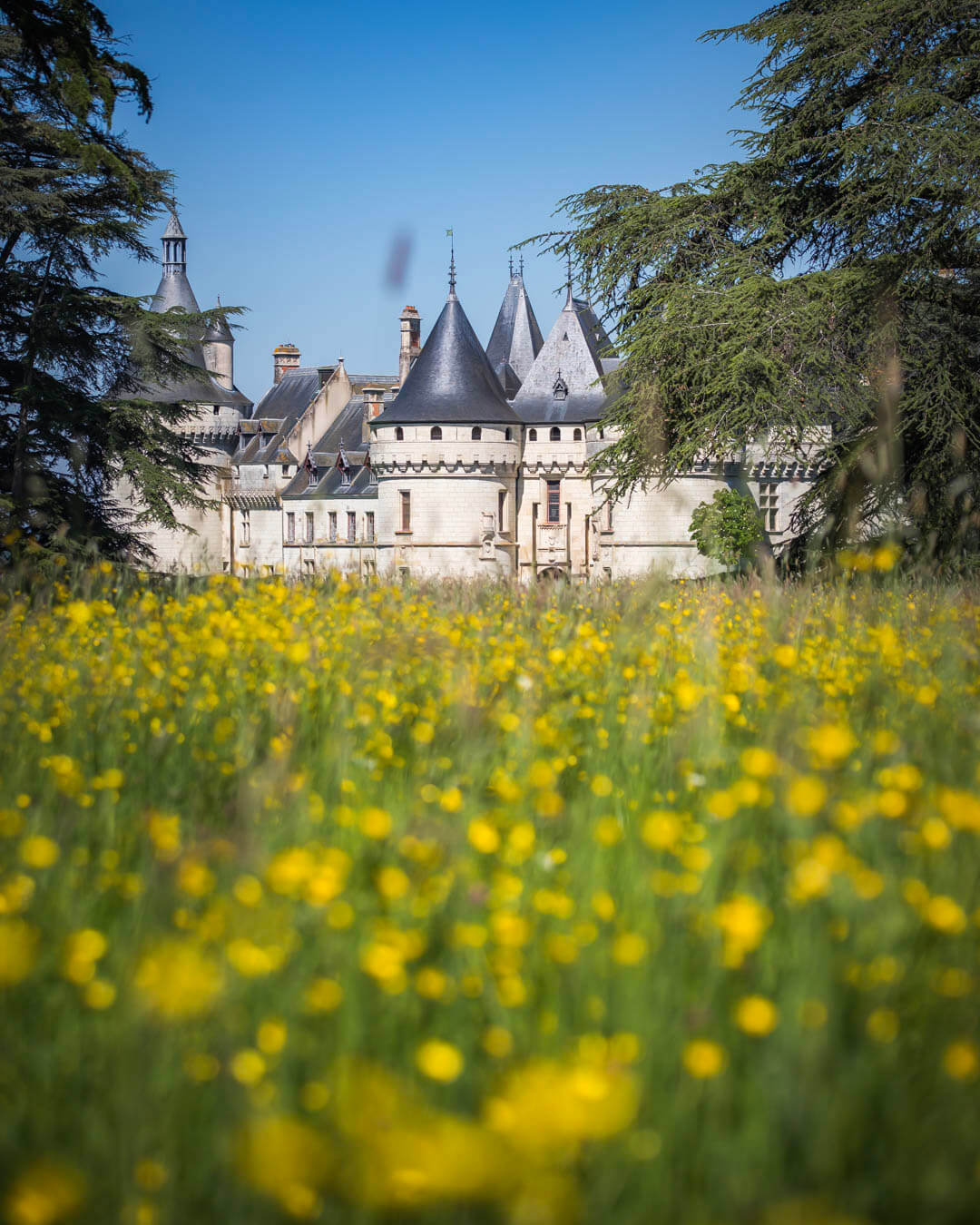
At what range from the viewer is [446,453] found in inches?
1699

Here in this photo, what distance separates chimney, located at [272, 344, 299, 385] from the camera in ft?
206

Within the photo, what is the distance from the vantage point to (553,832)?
9.96 ft

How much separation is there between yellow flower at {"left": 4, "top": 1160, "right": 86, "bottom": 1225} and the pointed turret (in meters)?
42.1

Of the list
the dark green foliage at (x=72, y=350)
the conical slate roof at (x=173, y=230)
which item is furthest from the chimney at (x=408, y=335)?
the dark green foliage at (x=72, y=350)

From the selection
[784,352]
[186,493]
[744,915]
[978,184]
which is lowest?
[744,915]

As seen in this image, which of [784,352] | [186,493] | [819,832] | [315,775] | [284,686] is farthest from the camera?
[186,493]

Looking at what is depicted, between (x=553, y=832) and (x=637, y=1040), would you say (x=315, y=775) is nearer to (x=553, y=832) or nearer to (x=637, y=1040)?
(x=553, y=832)

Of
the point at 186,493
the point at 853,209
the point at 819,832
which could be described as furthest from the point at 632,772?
the point at 186,493

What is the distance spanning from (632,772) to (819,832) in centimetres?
77

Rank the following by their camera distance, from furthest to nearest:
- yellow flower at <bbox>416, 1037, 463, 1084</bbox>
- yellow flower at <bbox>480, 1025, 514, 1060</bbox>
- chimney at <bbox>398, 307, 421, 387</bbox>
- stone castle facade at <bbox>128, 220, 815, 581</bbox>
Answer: chimney at <bbox>398, 307, 421, 387</bbox> < stone castle facade at <bbox>128, 220, 815, 581</bbox> < yellow flower at <bbox>480, 1025, 514, 1060</bbox> < yellow flower at <bbox>416, 1037, 463, 1084</bbox>

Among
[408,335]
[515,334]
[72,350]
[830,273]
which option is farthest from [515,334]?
[830,273]

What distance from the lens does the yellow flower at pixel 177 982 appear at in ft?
5.35

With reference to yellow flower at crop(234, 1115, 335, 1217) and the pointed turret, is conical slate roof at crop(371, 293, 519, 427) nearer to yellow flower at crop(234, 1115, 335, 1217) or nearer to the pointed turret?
the pointed turret

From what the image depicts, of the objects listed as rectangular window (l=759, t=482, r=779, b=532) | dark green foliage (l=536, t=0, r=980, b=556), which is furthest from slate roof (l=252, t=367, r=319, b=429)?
dark green foliage (l=536, t=0, r=980, b=556)
